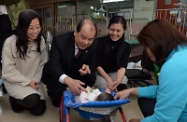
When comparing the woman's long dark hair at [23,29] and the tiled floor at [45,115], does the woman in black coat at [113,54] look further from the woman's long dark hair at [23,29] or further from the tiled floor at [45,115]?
the woman's long dark hair at [23,29]

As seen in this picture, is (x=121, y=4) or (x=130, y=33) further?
(x=121, y=4)

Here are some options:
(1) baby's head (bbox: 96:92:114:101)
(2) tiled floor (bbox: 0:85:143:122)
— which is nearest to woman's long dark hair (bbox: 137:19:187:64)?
(1) baby's head (bbox: 96:92:114:101)

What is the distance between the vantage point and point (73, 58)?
1490mm

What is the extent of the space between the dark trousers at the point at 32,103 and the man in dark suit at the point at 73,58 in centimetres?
15

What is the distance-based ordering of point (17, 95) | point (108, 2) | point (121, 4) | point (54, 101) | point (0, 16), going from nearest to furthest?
point (17, 95)
point (54, 101)
point (0, 16)
point (121, 4)
point (108, 2)

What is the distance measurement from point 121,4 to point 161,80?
4.20 metres

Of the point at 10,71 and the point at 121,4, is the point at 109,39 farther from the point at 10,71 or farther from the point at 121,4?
the point at 121,4

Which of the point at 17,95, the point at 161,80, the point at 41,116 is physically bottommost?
the point at 41,116

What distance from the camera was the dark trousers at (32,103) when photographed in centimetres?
146

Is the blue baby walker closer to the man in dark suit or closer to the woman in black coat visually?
the man in dark suit

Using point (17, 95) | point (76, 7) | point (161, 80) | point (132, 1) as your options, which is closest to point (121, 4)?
point (132, 1)

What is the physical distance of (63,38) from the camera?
1.49 meters

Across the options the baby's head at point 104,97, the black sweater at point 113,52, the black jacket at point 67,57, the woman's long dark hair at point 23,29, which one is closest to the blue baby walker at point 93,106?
the baby's head at point 104,97

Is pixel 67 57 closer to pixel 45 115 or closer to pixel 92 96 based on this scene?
pixel 92 96
